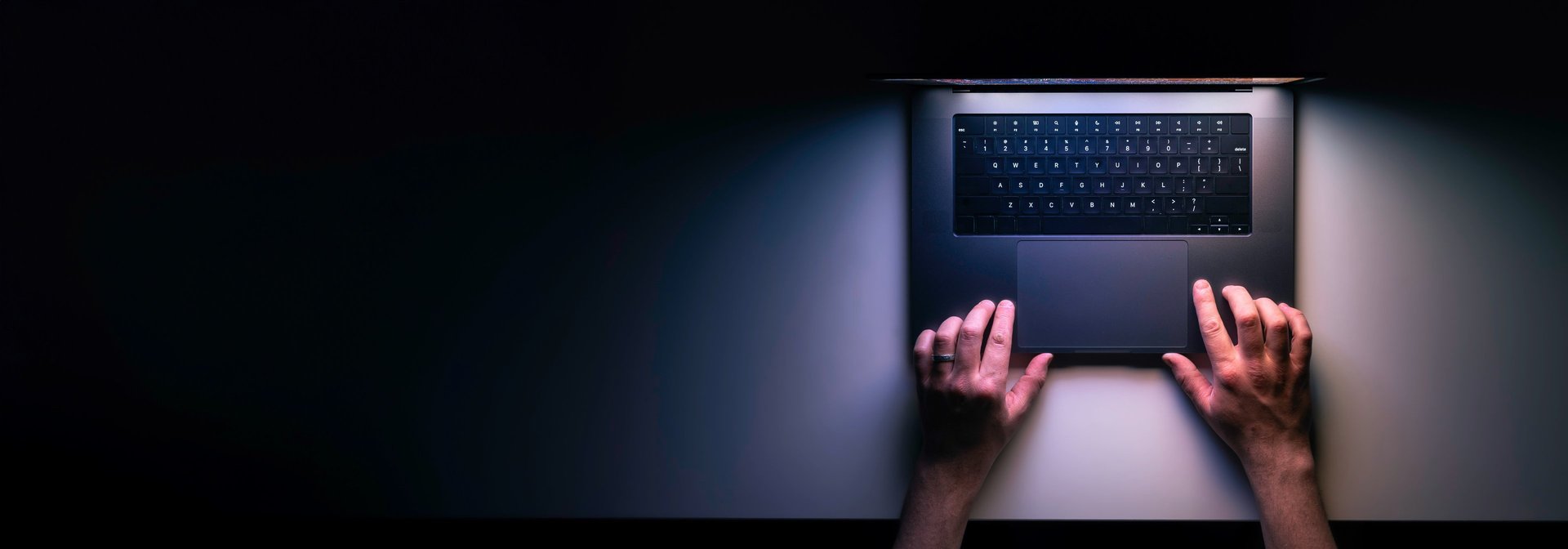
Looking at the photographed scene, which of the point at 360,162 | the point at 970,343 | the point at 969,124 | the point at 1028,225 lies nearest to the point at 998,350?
the point at 970,343

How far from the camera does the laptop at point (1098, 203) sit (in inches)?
27.5

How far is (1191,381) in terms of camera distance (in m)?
0.70

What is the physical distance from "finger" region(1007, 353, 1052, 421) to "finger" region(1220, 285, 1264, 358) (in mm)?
180

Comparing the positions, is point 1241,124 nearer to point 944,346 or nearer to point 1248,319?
point 1248,319

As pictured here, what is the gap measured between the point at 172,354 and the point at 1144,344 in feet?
3.49

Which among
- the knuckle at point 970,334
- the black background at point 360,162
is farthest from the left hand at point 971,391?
the black background at point 360,162

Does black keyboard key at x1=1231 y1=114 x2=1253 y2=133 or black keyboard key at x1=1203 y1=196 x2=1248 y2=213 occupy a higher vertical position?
black keyboard key at x1=1231 y1=114 x2=1253 y2=133

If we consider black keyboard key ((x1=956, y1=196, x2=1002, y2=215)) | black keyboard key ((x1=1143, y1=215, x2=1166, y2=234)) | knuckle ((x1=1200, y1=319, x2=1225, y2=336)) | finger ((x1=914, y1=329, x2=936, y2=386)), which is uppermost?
black keyboard key ((x1=956, y1=196, x2=1002, y2=215))

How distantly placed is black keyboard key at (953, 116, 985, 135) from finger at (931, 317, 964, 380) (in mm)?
114

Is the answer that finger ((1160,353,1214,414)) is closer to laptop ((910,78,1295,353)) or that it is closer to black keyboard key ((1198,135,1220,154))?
laptop ((910,78,1295,353))

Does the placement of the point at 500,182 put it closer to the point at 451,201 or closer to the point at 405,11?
the point at 451,201

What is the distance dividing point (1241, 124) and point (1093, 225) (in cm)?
18

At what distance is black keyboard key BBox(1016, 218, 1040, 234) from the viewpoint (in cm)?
71

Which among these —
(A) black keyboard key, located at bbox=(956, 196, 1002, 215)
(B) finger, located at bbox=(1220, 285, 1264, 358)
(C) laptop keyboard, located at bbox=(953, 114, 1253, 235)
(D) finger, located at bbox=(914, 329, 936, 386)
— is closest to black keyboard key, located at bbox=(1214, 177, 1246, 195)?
(C) laptop keyboard, located at bbox=(953, 114, 1253, 235)
